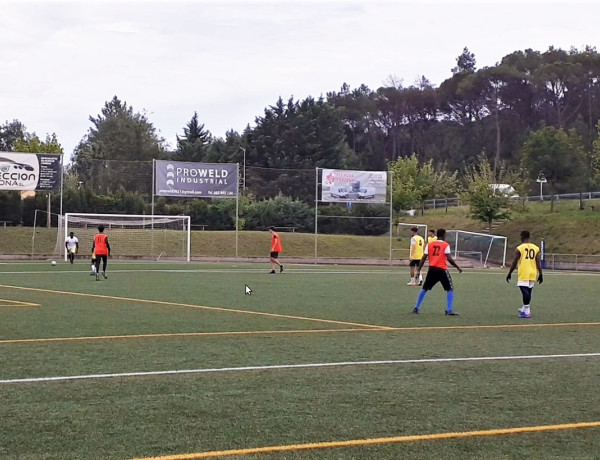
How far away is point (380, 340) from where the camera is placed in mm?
12305

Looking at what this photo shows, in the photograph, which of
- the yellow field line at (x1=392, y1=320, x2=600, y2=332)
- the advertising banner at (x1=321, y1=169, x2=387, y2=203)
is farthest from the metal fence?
the yellow field line at (x1=392, y1=320, x2=600, y2=332)

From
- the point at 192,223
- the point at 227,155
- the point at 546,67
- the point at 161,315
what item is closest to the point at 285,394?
the point at 161,315

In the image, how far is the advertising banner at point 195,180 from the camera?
4478cm

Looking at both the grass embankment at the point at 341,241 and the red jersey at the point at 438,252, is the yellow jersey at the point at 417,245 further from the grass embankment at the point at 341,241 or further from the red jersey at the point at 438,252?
the grass embankment at the point at 341,241

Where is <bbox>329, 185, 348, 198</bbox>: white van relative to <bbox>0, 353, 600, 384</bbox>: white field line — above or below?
above

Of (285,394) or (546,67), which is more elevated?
(546,67)

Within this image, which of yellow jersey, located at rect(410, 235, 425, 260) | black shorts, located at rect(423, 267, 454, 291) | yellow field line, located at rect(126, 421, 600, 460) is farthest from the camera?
yellow jersey, located at rect(410, 235, 425, 260)

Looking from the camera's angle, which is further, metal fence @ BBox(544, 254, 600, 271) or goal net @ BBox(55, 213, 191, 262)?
goal net @ BBox(55, 213, 191, 262)

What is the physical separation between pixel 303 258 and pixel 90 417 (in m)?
40.6

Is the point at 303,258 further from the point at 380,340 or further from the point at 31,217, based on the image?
the point at 380,340

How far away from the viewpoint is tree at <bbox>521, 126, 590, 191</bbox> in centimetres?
6078

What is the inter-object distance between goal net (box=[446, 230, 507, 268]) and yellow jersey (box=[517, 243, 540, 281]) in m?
30.8

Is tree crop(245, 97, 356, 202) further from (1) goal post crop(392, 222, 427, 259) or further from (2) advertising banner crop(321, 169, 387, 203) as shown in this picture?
(2) advertising banner crop(321, 169, 387, 203)

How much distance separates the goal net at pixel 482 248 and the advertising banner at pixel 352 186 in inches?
236
